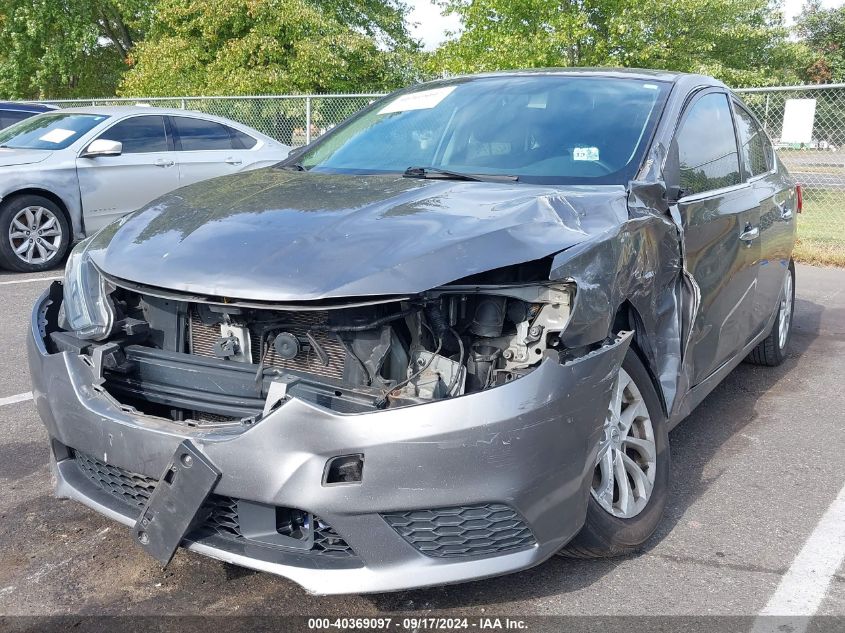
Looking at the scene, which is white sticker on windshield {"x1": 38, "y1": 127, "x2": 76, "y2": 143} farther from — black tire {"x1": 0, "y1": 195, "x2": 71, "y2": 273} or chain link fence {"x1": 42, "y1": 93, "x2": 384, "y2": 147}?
chain link fence {"x1": 42, "y1": 93, "x2": 384, "y2": 147}

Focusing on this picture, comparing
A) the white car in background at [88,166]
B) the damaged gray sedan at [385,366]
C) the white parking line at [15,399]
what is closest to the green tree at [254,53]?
the white car in background at [88,166]

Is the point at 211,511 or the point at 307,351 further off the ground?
the point at 307,351

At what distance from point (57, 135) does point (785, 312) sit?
7189 millimetres

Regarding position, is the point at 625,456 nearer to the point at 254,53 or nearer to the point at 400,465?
the point at 400,465

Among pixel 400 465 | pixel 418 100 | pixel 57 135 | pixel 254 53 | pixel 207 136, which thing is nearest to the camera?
pixel 400 465

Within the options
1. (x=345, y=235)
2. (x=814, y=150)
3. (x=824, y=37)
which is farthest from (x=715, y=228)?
(x=824, y=37)

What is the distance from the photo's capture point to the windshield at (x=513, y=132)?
3510 millimetres

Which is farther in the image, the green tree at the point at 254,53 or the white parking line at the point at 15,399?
the green tree at the point at 254,53

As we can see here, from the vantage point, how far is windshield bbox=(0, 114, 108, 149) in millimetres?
8875

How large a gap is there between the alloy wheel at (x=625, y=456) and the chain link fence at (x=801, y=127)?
7.59m

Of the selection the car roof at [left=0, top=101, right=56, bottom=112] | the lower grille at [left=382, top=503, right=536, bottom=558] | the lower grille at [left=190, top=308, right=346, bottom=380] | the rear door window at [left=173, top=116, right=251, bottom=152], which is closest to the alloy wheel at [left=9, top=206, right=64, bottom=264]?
the rear door window at [left=173, top=116, right=251, bottom=152]

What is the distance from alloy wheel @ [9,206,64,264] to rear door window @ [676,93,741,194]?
6675 millimetres

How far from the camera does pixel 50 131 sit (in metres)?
9.08

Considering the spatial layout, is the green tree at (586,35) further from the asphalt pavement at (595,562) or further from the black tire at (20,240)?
the asphalt pavement at (595,562)
